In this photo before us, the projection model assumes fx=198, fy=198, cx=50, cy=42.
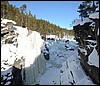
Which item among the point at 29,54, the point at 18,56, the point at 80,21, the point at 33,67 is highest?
the point at 80,21

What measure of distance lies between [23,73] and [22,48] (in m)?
5.08

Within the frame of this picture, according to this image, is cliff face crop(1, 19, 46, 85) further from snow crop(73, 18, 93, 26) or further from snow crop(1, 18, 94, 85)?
snow crop(73, 18, 93, 26)

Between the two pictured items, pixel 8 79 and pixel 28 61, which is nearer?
pixel 8 79

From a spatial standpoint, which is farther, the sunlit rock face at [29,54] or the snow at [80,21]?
the sunlit rock face at [29,54]

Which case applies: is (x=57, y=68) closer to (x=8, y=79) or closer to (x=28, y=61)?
(x=28, y=61)

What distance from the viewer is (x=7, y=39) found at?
123 ft

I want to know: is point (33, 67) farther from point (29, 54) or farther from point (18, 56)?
point (18, 56)

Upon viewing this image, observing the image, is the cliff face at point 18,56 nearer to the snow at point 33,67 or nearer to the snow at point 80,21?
the snow at point 33,67

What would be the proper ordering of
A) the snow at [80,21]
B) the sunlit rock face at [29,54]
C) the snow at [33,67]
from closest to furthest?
the snow at [33,67] < the snow at [80,21] < the sunlit rock face at [29,54]

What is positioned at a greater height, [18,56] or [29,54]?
[29,54]

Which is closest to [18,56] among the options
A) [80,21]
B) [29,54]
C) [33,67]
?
[29,54]

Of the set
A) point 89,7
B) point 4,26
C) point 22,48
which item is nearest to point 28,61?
point 22,48

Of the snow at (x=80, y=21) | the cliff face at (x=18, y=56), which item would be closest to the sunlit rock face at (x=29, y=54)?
the cliff face at (x=18, y=56)

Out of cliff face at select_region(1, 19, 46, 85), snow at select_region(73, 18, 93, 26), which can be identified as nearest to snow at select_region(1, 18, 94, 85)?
cliff face at select_region(1, 19, 46, 85)
